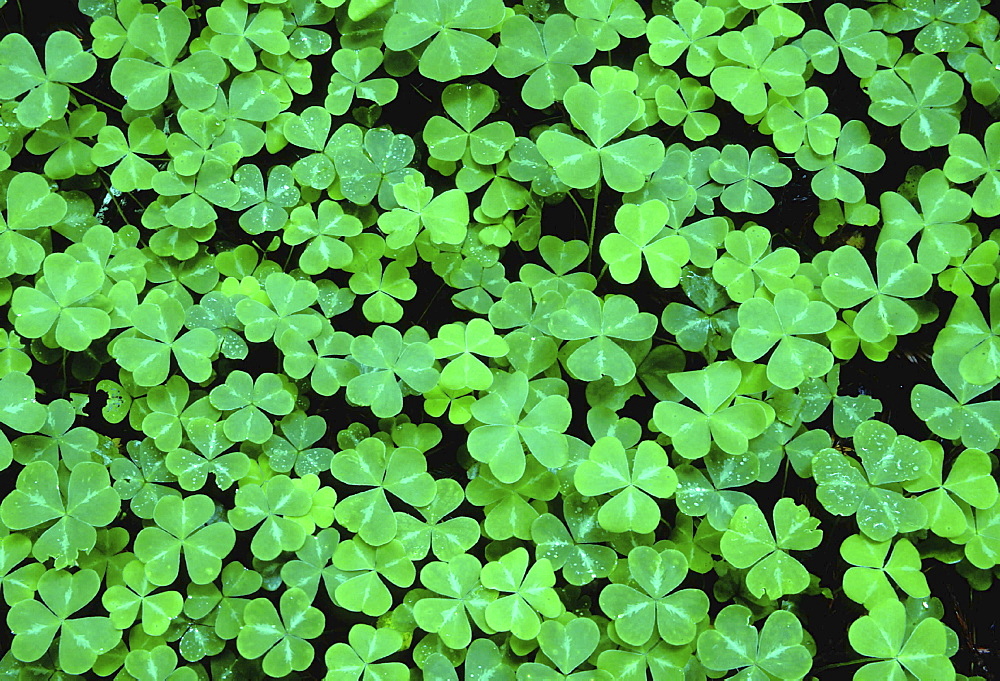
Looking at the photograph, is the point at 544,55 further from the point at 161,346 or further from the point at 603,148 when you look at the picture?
the point at 161,346

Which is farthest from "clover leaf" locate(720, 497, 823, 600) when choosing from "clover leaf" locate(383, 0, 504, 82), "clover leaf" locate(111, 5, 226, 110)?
"clover leaf" locate(111, 5, 226, 110)

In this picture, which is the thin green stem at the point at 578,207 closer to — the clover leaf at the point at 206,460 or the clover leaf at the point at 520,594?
the clover leaf at the point at 520,594

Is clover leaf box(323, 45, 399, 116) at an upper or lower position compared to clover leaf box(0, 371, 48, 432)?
upper

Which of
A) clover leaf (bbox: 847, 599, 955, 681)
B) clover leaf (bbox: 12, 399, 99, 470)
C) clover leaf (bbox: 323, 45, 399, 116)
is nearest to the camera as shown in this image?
clover leaf (bbox: 847, 599, 955, 681)

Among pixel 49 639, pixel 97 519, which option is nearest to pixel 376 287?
pixel 97 519

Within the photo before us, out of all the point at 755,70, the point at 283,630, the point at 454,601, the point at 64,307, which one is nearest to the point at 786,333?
the point at 755,70

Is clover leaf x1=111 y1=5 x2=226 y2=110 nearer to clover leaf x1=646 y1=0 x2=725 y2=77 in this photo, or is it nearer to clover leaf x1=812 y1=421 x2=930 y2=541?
clover leaf x1=646 y1=0 x2=725 y2=77
